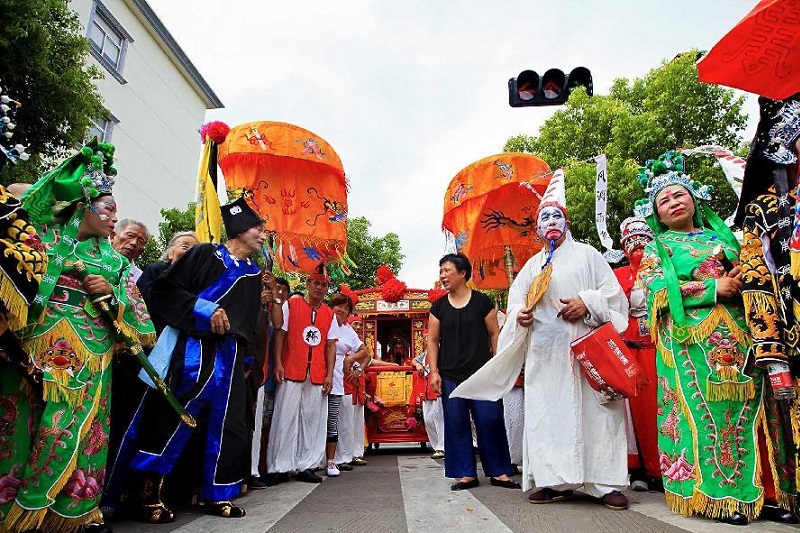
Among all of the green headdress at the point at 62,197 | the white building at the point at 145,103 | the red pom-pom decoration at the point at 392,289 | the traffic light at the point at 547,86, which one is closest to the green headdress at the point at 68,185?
the green headdress at the point at 62,197

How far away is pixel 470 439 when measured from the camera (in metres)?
3.83

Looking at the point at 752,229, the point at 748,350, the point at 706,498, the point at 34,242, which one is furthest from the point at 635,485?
the point at 34,242

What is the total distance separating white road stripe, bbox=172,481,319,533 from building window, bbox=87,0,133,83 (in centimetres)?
1545

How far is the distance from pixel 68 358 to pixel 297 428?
2596 millimetres

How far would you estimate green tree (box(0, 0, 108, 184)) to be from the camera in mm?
6923

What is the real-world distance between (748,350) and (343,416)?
14.2ft

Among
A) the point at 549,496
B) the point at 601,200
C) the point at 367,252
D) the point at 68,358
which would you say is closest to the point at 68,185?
the point at 68,358

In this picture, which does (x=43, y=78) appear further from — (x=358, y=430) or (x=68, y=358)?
(x=68, y=358)

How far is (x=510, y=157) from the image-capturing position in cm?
587

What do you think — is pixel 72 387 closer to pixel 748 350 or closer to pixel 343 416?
pixel 748 350

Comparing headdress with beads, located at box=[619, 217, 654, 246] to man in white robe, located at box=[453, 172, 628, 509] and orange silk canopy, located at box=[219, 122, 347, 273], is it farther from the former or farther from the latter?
orange silk canopy, located at box=[219, 122, 347, 273]

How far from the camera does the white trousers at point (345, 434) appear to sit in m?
5.70

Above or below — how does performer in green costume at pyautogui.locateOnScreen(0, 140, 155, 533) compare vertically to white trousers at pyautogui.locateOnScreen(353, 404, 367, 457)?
above

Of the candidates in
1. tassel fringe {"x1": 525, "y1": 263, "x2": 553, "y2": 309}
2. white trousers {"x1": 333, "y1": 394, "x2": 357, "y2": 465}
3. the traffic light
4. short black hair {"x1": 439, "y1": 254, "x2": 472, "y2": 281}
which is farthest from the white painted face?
the traffic light
